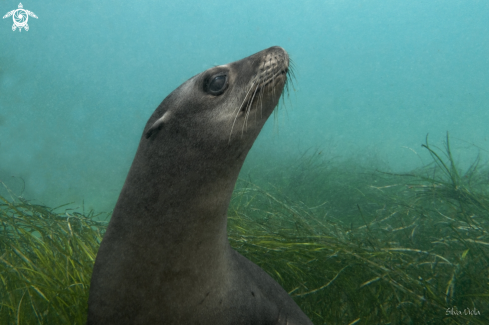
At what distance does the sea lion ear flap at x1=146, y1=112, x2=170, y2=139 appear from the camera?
4.03 ft

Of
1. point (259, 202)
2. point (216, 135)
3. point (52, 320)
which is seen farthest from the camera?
point (259, 202)

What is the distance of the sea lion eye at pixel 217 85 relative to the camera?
1280 millimetres

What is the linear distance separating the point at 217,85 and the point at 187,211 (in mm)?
530

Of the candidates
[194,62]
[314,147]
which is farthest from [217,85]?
[194,62]

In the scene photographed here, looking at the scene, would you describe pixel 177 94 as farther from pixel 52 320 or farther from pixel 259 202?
pixel 259 202

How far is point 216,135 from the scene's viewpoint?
1.18 metres

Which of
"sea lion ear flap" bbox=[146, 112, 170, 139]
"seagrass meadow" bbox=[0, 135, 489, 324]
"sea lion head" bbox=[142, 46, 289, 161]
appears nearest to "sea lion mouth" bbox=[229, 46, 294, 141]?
"sea lion head" bbox=[142, 46, 289, 161]

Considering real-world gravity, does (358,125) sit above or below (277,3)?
below

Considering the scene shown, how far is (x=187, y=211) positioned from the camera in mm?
1133

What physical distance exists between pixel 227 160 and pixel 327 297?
62.8 inches

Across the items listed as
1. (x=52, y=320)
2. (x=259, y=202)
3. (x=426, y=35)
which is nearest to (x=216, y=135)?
(x=52, y=320)

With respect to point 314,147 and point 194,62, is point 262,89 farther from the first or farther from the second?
point 194,62

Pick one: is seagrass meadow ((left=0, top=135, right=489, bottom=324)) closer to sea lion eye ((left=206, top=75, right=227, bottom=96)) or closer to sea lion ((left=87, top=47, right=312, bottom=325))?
sea lion ((left=87, top=47, right=312, bottom=325))

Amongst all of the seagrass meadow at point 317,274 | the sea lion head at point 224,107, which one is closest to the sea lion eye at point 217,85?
the sea lion head at point 224,107
